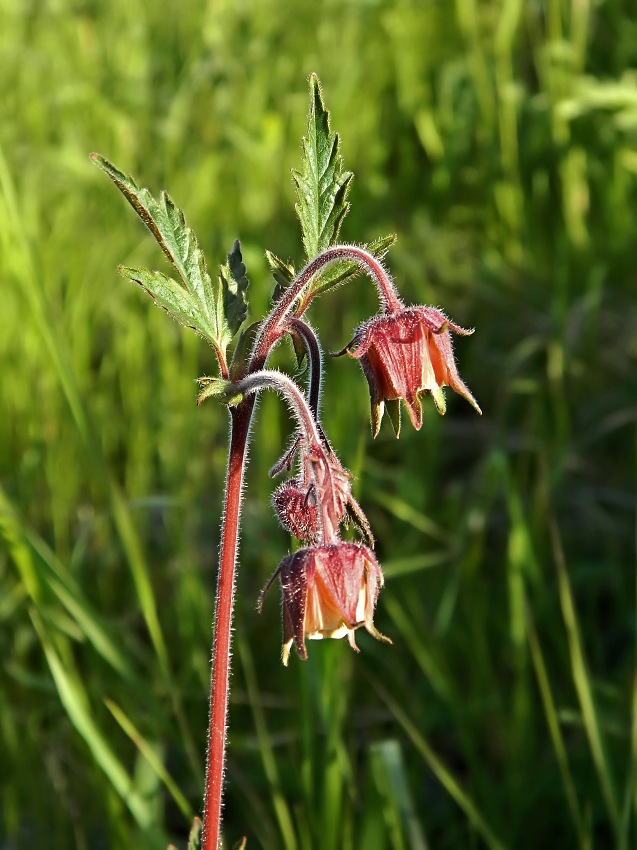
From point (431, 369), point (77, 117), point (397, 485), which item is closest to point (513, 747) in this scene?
point (397, 485)

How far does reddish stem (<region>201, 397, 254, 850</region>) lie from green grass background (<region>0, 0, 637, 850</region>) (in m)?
0.44

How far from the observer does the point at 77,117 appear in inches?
142

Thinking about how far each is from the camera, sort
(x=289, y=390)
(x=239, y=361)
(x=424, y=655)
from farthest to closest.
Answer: (x=424, y=655) → (x=239, y=361) → (x=289, y=390)

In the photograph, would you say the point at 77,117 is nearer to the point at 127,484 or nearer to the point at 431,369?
the point at 127,484

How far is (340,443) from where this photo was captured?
7.66 feet

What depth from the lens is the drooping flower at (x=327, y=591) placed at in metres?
1.10

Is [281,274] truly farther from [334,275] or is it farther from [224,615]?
[224,615]

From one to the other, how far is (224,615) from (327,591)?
4.7 inches

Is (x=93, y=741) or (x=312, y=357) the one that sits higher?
(x=312, y=357)

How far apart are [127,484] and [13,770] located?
872 mm

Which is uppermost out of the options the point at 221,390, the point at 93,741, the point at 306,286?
the point at 306,286

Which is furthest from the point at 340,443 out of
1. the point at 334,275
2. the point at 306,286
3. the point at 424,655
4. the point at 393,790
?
the point at 306,286

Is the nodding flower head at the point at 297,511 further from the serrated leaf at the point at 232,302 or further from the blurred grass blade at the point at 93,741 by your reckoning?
the blurred grass blade at the point at 93,741

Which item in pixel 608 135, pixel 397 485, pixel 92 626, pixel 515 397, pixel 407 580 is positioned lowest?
pixel 92 626
